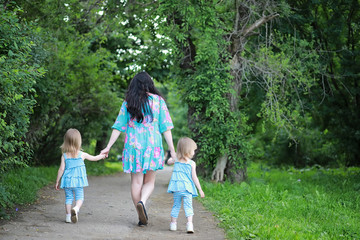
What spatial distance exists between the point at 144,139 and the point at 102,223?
52.2 inches

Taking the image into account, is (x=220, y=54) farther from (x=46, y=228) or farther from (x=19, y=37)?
(x=46, y=228)

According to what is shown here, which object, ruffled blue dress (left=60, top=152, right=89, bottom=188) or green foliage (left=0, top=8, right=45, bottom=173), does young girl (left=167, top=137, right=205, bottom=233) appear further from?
green foliage (left=0, top=8, right=45, bottom=173)

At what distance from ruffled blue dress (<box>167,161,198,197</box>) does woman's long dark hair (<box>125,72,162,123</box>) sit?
0.83 metres

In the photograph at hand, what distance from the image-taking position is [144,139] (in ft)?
20.3

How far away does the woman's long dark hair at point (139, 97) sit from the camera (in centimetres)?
616

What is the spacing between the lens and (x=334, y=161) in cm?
1983

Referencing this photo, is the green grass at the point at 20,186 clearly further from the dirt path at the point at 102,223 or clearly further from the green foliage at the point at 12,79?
the green foliage at the point at 12,79

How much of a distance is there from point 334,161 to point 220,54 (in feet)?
35.7

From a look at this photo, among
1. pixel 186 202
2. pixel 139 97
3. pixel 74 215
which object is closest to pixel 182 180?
pixel 186 202

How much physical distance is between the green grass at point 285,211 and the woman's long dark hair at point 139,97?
78.2 inches

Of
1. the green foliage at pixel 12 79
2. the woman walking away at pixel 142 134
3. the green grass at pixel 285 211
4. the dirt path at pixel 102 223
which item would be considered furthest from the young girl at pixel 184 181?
the green foliage at pixel 12 79

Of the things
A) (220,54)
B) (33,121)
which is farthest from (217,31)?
(33,121)

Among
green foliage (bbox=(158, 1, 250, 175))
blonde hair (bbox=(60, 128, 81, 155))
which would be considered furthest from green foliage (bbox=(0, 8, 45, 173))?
green foliage (bbox=(158, 1, 250, 175))

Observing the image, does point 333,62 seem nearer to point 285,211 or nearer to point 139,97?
point 285,211
